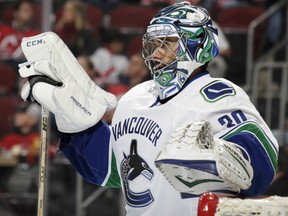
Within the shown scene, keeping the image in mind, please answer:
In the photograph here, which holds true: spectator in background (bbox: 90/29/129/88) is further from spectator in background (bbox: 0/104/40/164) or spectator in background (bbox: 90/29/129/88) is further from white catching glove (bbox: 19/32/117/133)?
white catching glove (bbox: 19/32/117/133)

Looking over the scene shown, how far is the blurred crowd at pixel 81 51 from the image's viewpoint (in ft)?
21.4

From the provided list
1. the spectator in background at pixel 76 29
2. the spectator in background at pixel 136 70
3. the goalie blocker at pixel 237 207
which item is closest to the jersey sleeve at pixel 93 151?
the goalie blocker at pixel 237 207

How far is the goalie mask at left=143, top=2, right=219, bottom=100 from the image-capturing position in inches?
129

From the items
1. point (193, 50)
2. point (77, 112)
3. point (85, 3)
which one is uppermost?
point (193, 50)

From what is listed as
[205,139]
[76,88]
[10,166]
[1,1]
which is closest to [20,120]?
[10,166]

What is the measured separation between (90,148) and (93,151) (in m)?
0.02

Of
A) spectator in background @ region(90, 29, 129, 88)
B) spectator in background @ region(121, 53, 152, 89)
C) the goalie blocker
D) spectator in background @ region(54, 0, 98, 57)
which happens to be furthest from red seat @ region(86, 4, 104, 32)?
the goalie blocker

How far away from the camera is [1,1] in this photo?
7.59m

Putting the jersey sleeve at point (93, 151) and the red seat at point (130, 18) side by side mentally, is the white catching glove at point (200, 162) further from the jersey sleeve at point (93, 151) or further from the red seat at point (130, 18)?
the red seat at point (130, 18)

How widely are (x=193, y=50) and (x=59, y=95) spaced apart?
49cm

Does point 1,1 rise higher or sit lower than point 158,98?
lower

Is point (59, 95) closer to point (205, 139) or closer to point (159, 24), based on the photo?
point (159, 24)

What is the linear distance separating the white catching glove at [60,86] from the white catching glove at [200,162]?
66cm

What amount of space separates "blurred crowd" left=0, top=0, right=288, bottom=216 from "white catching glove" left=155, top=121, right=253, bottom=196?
306 cm
